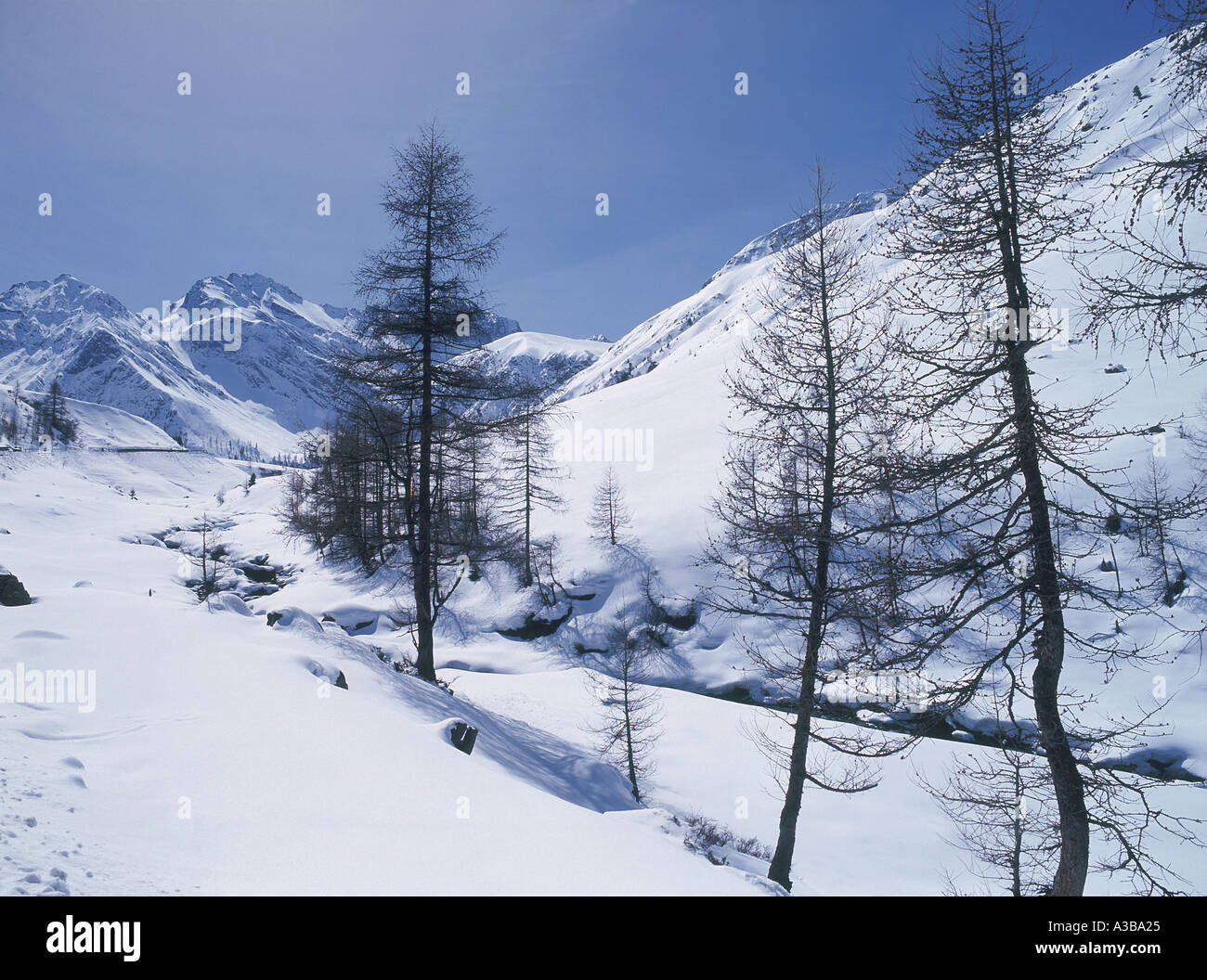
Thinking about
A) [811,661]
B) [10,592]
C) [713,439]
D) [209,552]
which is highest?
[713,439]

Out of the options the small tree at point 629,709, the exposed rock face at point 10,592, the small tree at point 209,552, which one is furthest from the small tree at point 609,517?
the exposed rock face at point 10,592

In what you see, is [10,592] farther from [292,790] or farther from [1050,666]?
[1050,666]

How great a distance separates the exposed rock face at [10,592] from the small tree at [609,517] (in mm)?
30726

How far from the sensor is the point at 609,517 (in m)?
40.0

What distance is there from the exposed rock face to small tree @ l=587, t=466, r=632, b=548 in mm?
30726

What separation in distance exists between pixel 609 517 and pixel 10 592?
3250cm

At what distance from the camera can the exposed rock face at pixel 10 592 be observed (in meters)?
8.98

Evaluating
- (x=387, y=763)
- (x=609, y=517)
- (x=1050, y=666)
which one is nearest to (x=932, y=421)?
(x=1050, y=666)

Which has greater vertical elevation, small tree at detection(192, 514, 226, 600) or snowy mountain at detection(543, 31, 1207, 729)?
snowy mountain at detection(543, 31, 1207, 729)

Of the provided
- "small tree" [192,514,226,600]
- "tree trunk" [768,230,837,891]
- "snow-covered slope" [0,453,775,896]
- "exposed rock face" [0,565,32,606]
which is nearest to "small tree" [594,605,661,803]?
"tree trunk" [768,230,837,891]

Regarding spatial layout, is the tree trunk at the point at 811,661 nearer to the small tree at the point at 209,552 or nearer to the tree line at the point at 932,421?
the tree line at the point at 932,421

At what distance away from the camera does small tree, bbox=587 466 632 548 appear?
38.8 m

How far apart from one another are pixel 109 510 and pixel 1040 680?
2948 inches

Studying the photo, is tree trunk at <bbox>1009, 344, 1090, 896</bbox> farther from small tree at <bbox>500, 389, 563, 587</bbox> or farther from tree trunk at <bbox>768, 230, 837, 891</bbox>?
small tree at <bbox>500, 389, 563, 587</bbox>
